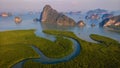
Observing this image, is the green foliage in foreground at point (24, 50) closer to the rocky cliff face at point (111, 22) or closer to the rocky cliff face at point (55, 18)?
the rocky cliff face at point (55, 18)

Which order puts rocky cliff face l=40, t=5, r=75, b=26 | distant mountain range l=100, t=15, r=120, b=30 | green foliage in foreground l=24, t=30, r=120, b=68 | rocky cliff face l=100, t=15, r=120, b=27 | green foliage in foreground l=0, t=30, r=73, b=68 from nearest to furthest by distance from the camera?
green foliage in foreground l=24, t=30, r=120, b=68, green foliage in foreground l=0, t=30, r=73, b=68, distant mountain range l=100, t=15, r=120, b=30, rocky cliff face l=100, t=15, r=120, b=27, rocky cliff face l=40, t=5, r=75, b=26

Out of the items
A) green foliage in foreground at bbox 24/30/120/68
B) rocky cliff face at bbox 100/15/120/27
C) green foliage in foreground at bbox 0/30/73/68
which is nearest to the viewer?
green foliage in foreground at bbox 24/30/120/68

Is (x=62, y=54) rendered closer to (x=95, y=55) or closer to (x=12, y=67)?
(x=95, y=55)

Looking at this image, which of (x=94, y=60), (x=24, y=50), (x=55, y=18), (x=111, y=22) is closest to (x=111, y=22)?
(x=111, y=22)

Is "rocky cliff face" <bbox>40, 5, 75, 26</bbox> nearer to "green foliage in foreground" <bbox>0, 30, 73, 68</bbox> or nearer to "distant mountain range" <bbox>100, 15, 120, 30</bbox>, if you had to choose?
"distant mountain range" <bbox>100, 15, 120, 30</bbox>

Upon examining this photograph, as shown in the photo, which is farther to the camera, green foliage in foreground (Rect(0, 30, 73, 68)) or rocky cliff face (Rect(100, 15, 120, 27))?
rocky cliff face (Rect(100, 15, 120, 27))

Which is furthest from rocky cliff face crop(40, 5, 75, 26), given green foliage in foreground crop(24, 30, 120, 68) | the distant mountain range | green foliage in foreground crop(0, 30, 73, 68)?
green foliage in foreground crop(24, 30, 120, 68)

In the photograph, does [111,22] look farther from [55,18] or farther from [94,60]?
[94,60]

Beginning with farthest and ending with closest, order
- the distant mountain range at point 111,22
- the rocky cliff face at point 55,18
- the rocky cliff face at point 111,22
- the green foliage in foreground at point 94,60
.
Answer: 1. the rocky cliff face at point 55,18
2. the rocky cliff face at point 111,22
3. the distant mountain range at point 111,22
4. the green foliage in foreground at point 94,60

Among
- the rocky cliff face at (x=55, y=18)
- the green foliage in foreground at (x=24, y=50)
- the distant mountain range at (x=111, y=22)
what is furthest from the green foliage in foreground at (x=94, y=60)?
the rocky cliff face at (x=55, y=18)
